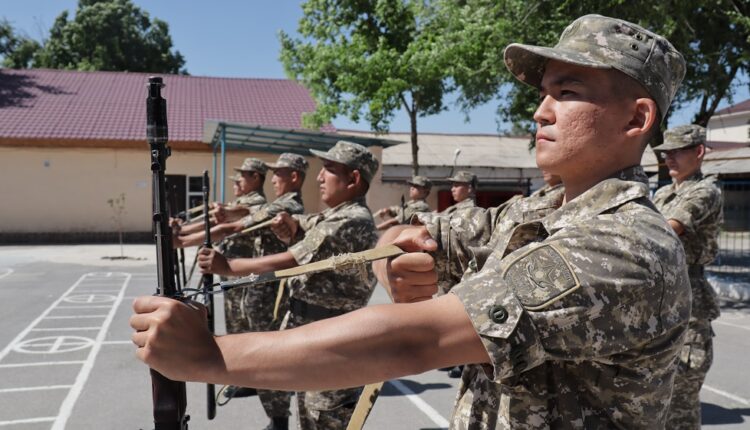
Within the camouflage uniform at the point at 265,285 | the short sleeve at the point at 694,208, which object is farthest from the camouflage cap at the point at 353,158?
the short sleeve at the point at 694,208

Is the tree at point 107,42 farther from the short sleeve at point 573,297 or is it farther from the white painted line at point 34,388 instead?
the short sleeve at point 573,297

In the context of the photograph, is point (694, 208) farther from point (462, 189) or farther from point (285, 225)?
point (462, 189)

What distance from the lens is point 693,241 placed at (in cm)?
424

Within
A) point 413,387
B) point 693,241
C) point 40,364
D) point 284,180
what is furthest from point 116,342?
point 693,241

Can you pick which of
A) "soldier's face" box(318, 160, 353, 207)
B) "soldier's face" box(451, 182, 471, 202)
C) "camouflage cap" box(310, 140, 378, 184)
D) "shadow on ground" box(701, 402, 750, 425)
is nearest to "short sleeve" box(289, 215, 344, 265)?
"soldier's face" box(318, 160, 353, 207)

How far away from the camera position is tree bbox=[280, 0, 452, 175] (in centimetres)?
1305

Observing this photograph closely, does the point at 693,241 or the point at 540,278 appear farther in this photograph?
the point at 693,241

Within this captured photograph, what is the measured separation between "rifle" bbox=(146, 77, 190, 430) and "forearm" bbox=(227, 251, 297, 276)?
7.13 feet

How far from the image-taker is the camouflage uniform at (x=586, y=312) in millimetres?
1097

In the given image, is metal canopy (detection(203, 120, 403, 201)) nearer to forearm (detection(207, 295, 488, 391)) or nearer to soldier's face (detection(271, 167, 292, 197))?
soldier's face (detection(271, 167, 292, 197))

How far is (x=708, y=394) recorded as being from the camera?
552 centimetres

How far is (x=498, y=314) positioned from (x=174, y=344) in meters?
0.58

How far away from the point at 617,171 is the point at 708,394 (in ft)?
16.5

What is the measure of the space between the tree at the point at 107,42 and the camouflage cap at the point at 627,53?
3700cm
